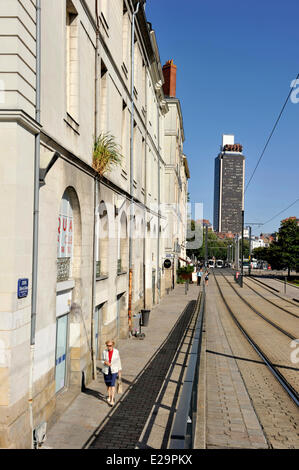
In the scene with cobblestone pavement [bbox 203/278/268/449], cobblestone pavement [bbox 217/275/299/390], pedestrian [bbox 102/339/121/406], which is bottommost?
cobblestone pavement [bbox 217/275/299/390]

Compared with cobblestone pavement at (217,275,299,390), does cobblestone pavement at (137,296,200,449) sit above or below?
above

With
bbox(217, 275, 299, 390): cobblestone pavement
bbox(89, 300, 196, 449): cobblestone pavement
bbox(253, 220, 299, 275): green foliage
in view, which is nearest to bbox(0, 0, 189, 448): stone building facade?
bbox(89, 300, 196, 449): cobblestone pavement

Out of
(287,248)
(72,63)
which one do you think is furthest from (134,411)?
(287,248)

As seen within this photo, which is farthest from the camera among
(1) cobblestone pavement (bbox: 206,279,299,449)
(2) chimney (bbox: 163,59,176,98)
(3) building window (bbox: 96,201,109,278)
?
(2) chimney (bbox: 163,59,176,98)

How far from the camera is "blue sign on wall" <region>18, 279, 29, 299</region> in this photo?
6570mm

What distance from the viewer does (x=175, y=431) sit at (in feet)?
14.5

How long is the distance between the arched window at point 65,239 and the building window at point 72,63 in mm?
2144

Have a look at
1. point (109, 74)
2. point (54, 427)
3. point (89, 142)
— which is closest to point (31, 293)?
point (54, 427)

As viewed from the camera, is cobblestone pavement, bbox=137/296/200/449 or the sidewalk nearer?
cobblestone pavement, bbox=137/296/200/449

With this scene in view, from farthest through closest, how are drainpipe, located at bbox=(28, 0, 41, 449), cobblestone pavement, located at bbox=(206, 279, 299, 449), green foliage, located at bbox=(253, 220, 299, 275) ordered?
green foliage, located at bbox=(253, 220, 299, 275) < cobblestone pavement, located at bbox=(206, 279, 299, 449) < drainpipe, located at bbox=(28, 0, 41, 449)

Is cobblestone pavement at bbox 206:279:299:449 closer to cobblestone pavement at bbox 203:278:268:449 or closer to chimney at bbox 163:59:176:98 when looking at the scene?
cobblestone pavement at bbox 203:278:268:449

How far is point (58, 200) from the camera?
8.52 meters

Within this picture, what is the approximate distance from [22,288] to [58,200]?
2424 millimetres

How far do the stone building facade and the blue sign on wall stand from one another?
1.3 inches
